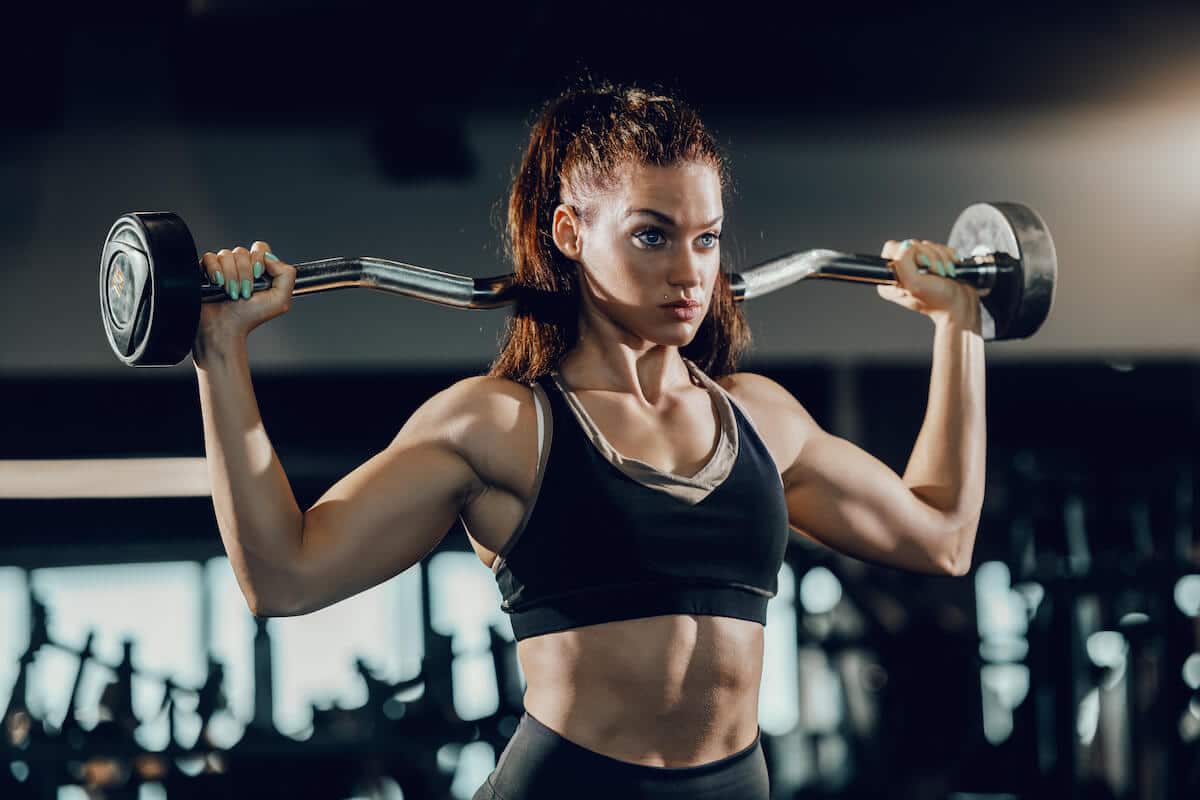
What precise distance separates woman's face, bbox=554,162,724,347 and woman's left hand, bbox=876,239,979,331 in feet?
1.02

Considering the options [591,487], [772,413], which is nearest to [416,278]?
[591,487]

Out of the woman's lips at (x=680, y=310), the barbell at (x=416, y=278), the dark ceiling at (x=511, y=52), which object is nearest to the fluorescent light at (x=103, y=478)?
the dark ceiling at (x=511, y=52)

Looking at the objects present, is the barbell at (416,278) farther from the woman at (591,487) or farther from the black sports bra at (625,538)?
the black sports bra at (625,538)

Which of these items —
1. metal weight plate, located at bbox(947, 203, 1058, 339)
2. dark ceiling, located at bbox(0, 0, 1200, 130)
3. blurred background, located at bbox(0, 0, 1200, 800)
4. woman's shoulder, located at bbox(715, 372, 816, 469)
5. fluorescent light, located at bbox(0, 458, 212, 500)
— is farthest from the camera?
fluorescent light, located at bbox(0, 458, 212, 500)

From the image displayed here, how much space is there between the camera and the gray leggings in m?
1.31

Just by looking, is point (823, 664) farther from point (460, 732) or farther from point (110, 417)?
point (110, 417)

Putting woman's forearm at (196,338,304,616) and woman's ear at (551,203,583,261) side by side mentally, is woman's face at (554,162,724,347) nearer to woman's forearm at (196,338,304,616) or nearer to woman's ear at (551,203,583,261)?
woman's ear at (551,203,583,261)

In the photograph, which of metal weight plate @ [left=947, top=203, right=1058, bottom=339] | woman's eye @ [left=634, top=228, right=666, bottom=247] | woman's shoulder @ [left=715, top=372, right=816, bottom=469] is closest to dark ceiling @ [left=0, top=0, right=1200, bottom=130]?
metal weight plate @ [left=947, top=203, right=1058, bottom=339]

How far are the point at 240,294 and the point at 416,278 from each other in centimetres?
18

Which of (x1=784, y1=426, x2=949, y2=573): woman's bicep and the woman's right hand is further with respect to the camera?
(x1=784, y1=426, x2=949, y2=573): woman's bicep

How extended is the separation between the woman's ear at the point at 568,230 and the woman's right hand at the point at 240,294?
0.89ft

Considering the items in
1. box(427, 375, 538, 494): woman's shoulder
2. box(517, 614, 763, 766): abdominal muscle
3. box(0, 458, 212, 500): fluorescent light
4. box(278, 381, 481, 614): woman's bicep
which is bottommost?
box(0, 458, 212, 500): fluorescent light

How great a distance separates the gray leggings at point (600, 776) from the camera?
1.31 meters

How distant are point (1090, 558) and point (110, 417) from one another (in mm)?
2511
